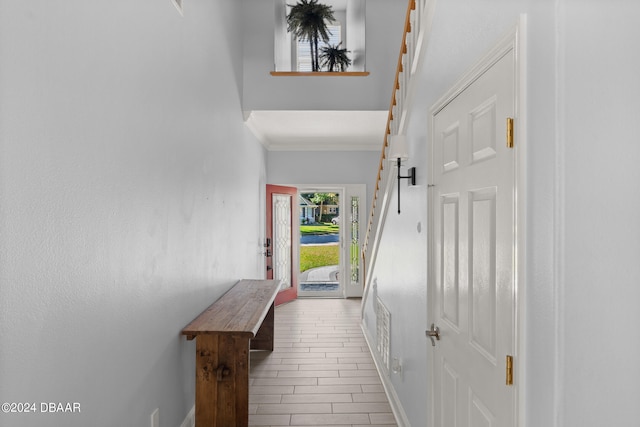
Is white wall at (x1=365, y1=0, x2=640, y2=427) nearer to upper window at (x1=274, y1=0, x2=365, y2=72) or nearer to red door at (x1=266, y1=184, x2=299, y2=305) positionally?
upper window at (x1=274, y1=0, x2=365, y2=72)

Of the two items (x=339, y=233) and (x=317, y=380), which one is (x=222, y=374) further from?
(x=339, y=233)

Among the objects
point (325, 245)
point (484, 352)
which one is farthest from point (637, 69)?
point (325, 245)

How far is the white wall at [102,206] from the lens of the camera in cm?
124

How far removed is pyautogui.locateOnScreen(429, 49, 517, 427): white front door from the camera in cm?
135

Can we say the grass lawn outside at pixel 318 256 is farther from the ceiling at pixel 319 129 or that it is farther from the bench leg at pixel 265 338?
the bench leg at pixel 265 338

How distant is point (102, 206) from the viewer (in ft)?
5.56

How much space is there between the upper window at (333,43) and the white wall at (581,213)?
3966 mm

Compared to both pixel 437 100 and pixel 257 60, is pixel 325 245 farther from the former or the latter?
pixel 437 100

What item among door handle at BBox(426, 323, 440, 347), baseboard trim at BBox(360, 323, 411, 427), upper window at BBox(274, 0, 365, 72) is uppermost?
upper window at BBox(274, 0, 365, 72)

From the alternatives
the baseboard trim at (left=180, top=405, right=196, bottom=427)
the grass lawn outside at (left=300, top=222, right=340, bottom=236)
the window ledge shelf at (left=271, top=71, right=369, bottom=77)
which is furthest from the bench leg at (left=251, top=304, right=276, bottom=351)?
the grass lawn outside at (left=300, top=222, right=340, bottom=236)

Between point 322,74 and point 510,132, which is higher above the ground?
point 322,74

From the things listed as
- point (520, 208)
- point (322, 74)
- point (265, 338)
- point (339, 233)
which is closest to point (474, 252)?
point (520, 208)

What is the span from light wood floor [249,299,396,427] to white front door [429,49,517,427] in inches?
49.2

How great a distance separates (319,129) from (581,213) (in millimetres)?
5136
